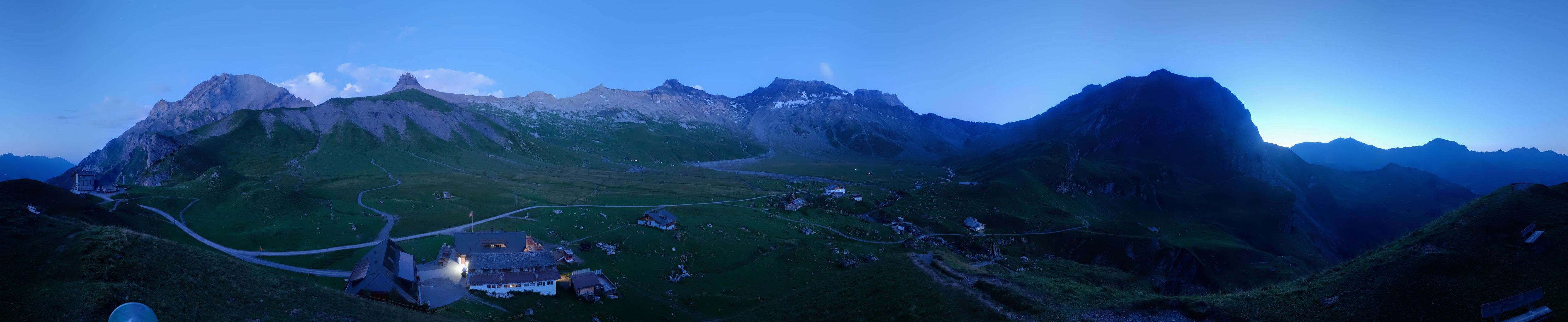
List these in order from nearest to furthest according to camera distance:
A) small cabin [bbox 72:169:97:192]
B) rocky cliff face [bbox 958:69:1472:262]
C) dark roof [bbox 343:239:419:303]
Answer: dark roof [bbox 343:239:419:303], small cabin [bbox 72:169:97:192], rocky cliff face [bbox 958:69:1472:262]

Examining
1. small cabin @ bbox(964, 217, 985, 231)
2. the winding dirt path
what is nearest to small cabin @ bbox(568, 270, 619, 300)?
the winding dirt path

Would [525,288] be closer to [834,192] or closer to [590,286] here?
[590,286]

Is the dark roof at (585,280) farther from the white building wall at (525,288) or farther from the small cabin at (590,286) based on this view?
the white building wall at (525,288)

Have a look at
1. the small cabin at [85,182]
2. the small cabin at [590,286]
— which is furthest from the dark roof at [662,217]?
the small cabin at [85,182]

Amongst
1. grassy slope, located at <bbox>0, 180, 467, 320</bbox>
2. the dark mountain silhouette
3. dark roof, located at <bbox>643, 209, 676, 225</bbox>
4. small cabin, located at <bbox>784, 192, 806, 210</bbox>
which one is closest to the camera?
grassy slope, located at <bbox>0, 180, 467, 320</bbox>

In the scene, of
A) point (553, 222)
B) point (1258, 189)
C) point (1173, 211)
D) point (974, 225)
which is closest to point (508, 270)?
point (553, 222)

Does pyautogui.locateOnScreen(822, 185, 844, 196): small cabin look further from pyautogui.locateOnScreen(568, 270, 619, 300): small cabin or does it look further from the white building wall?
the white building wall

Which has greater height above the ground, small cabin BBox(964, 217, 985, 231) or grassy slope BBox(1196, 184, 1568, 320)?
grassy slope BBox(1196, 184, 1568, 320)
